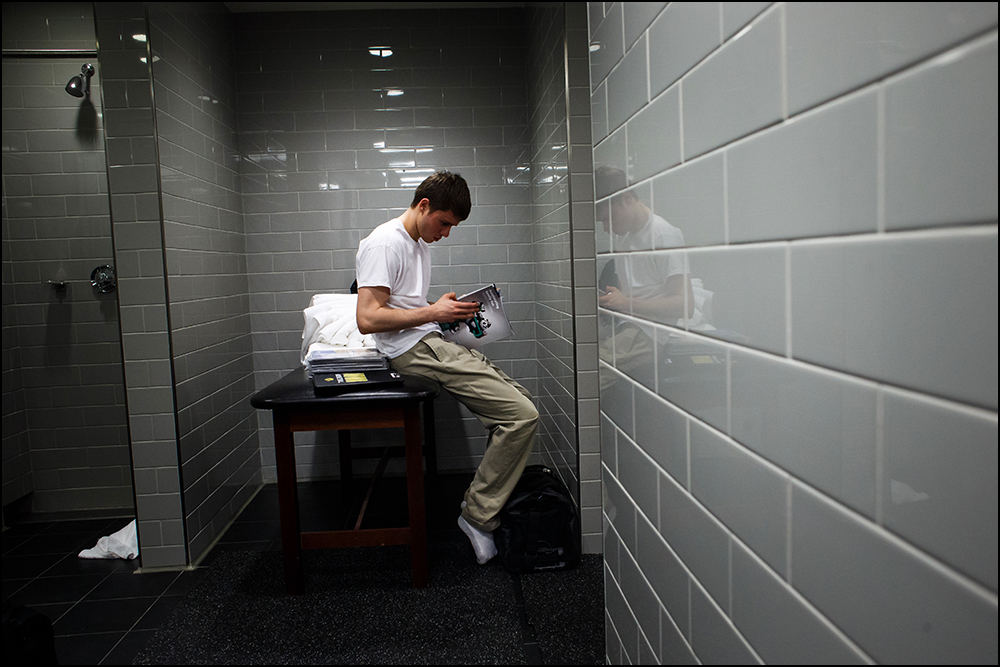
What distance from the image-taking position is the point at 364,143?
12.1 feet

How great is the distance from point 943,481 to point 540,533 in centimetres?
218

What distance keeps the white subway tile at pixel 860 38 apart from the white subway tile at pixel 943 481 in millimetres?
214

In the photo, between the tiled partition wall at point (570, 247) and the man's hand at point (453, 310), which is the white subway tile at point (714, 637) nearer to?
the tiled partition wall at point (570, 247)

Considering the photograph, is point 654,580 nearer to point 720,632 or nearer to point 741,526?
point 720,632

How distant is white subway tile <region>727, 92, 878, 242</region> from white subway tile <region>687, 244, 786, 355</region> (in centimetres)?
2

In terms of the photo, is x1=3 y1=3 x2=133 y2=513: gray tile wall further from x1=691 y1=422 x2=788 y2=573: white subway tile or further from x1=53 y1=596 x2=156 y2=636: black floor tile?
x1=691 y1=422 x2=788 y2=573: white subway tile

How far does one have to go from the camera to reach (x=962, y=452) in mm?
415

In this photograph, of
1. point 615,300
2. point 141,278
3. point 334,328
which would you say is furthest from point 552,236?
point 615,300

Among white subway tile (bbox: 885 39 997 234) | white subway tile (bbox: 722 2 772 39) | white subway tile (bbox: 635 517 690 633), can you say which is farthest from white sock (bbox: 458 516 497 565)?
white subway tile (bbox: 885 39 997 234)

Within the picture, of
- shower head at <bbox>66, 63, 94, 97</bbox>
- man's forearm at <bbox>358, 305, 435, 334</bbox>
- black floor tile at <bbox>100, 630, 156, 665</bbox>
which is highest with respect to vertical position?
shower head at <bbox>66, 63, 94, 97</bbox>

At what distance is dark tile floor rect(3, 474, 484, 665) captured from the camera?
85.6 inches

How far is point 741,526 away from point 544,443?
300 centimetres

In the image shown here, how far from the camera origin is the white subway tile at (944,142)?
39 cm

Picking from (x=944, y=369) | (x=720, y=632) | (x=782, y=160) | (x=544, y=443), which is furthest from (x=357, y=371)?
(x=944, y=369)
